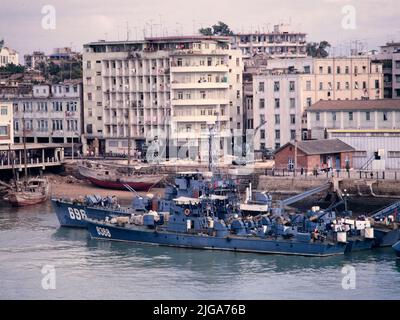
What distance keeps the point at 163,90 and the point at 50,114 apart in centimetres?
1114

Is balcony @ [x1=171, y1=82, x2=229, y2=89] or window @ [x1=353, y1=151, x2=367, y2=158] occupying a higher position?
balcony @ [x1=171, y1=82, x2=229, y2=89]

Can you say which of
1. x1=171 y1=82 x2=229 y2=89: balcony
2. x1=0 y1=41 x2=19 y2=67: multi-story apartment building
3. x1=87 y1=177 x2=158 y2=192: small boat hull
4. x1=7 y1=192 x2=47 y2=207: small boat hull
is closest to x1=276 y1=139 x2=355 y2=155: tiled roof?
x1=87 y1=177 x2=158 y2=192: small boat hull

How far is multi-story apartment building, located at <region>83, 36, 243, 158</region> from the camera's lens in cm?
8669

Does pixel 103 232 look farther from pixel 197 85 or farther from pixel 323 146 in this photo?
pixel 197 85

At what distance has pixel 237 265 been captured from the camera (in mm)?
52094

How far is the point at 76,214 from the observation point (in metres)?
64.8

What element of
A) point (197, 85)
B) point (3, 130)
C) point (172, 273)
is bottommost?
point (172, 273)

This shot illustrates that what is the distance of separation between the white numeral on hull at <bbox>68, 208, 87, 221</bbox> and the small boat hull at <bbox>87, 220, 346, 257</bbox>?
3.76 metres

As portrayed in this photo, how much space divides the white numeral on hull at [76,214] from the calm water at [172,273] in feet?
14.4

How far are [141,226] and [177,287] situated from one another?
12.0 metres

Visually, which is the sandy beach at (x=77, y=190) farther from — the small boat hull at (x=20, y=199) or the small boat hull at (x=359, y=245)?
the small boat hull at (x=359, y=245)

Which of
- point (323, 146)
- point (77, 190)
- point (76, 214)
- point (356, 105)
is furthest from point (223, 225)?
point (356, 105)

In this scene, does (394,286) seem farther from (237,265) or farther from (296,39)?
(296,39)

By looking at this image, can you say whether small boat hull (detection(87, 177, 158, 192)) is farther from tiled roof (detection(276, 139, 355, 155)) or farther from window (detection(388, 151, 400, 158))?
window (detection(388, 151, 400, 158))
